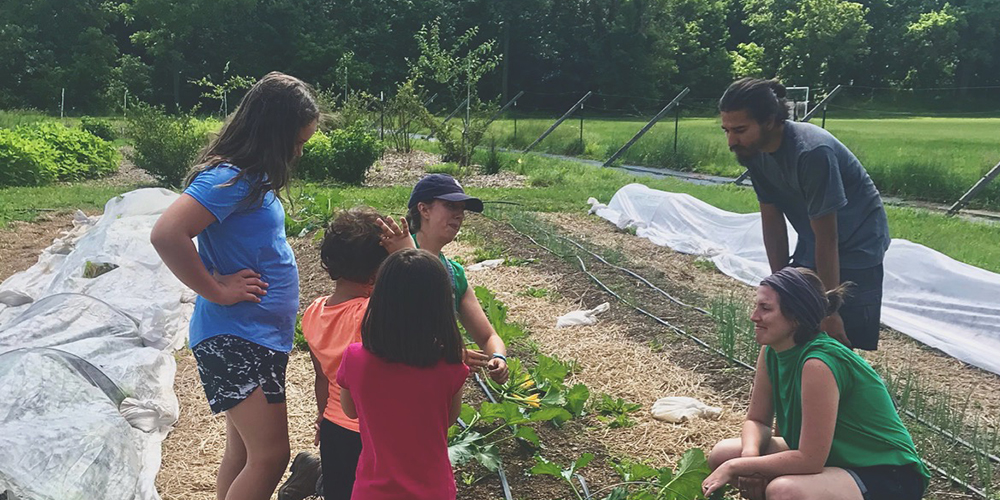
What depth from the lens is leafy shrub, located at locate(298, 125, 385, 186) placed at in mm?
13820

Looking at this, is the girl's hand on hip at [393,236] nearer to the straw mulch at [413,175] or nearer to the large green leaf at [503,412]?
the large green leaf at [503,412]

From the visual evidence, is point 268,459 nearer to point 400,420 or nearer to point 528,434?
point 400,420

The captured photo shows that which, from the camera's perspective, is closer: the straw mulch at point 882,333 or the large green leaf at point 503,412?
the large green leaf at point 503,412

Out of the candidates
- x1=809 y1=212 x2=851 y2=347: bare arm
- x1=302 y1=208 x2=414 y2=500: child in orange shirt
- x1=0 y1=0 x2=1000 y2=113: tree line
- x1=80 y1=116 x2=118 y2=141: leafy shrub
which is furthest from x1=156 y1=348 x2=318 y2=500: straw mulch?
x1=0 y1=0 x2=1000 y2=113: tree line

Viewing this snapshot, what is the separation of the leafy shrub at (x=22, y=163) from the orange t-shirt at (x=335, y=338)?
12191 millimetres

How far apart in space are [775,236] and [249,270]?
86.3 inches

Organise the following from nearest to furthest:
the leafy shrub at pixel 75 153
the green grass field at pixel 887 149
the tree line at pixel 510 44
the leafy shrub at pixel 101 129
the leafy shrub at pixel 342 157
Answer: the green grass field at pixel 887 149 < the leafy shrub at pixel 342 157 < the leafy shrub at pixel 75 153 < the leafy shrub at pixel 101 129 < the tree line at pixel 510 44

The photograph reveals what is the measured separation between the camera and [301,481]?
301 cm

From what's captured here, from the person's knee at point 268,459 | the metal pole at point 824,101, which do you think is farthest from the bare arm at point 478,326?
the metal pole at point 824,101

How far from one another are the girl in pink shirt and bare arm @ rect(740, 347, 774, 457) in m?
1.16

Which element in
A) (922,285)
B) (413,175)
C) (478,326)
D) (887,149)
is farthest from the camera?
(887,149)

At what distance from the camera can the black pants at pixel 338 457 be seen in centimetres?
253

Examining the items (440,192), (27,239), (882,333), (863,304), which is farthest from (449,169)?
(440,192)

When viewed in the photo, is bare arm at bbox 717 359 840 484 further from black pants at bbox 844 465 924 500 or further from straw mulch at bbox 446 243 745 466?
straw mulch at bbox 446 243 745 466
